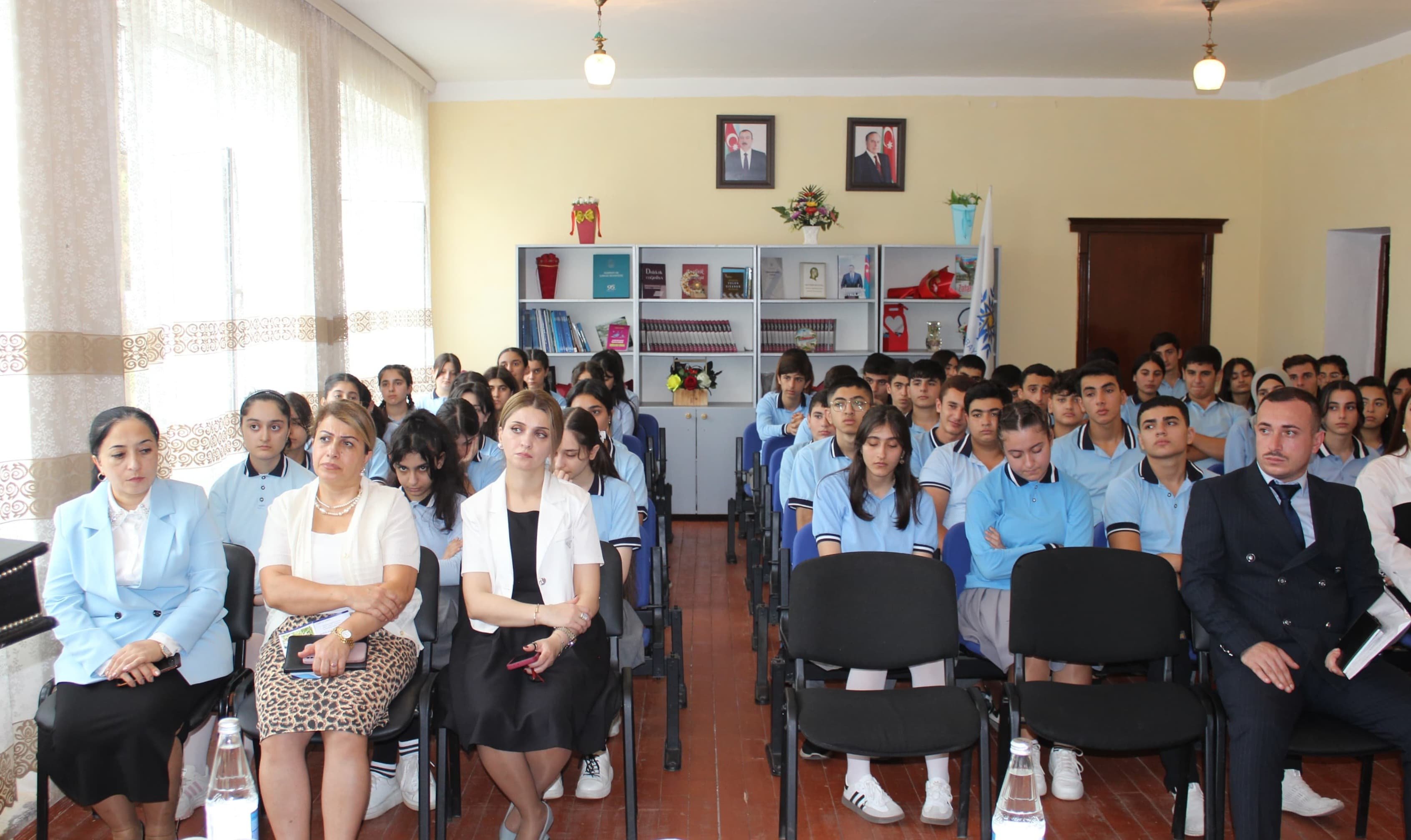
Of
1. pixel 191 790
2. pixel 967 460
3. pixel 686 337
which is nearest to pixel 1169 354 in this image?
pixel 686 337

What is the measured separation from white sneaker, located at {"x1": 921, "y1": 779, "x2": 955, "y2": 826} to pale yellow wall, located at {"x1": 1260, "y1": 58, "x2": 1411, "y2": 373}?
5.56 m

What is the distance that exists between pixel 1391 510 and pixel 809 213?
17.0ft

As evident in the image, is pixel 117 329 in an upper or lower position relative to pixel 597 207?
lower

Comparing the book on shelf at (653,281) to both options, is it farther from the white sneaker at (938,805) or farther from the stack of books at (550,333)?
the white sneaker at (938,805)

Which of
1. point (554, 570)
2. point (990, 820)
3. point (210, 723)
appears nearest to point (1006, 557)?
point (990, 820)

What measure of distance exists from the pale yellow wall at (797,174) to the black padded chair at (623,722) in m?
5.41

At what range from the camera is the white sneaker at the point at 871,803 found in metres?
3.25

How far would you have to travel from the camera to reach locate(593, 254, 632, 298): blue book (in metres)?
8.28

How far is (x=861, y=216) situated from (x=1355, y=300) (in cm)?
373

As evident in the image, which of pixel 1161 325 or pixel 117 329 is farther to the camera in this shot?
pixel 1161 325

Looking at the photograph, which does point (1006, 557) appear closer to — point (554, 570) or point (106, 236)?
point (554, 570)

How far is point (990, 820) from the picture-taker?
289 centimetres

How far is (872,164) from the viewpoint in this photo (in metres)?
8.31

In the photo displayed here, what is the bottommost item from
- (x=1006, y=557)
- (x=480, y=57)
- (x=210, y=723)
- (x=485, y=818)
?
(x=485, y=818)
